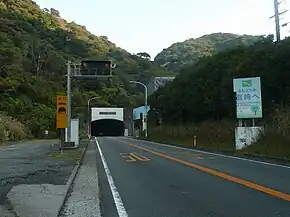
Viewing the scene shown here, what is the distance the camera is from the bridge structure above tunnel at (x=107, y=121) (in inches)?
4195

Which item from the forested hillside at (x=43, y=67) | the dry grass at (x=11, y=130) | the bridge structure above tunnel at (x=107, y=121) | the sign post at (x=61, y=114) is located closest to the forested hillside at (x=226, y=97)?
the sign post at (x=61, y=114)

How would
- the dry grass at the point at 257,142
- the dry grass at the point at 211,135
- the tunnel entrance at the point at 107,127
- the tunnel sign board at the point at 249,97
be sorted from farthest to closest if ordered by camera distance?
the tunnel entrance at the point at 107,127
the dry grass at the point at 211,135
the tunnel sign board at the point at 249,97
the dry grass at the point at 257,142

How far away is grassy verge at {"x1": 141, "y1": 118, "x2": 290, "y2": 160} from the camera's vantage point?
2350 centimetres

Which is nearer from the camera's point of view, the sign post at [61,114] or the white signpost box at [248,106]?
the sign post at [61,114]

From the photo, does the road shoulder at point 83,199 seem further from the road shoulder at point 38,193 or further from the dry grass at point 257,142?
the dry grass at point 257,142

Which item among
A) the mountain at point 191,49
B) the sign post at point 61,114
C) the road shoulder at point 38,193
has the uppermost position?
the mountain at point 191,49

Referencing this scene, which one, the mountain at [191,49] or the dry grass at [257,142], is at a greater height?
the mountain at [191,49]

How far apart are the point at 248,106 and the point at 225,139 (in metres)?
6.70

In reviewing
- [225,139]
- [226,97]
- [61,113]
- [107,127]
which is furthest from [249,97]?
[107,127]

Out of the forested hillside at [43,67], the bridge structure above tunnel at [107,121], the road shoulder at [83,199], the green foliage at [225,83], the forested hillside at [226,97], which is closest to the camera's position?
the road shoulder at [83,199]

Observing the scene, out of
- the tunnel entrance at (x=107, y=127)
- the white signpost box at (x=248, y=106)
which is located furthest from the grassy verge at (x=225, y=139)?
the tunnel entrance at (x=107, y=127)

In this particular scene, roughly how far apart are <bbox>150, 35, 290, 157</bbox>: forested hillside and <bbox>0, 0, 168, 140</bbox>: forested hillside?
21.3 m

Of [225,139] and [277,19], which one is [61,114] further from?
[277,19]

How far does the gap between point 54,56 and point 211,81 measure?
59.1m
